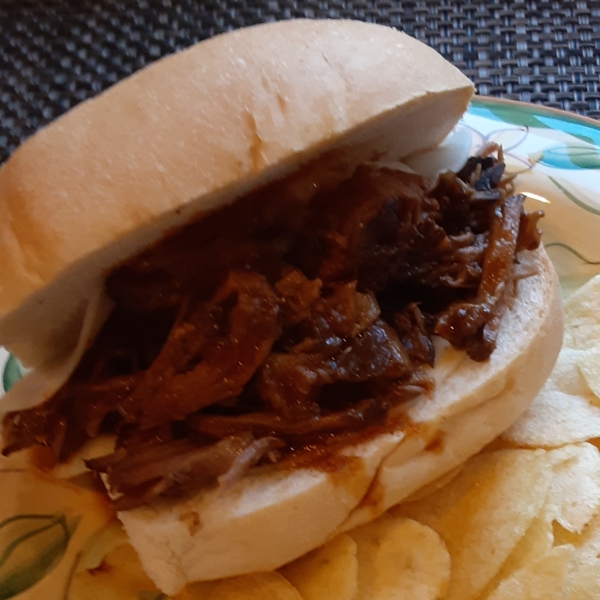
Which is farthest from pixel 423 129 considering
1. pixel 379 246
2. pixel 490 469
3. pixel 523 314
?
pixel 490 469

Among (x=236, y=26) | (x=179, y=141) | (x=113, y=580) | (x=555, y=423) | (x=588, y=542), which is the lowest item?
(x=113, y=580)

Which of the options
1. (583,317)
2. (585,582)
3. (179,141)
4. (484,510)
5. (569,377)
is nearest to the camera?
(179,141)

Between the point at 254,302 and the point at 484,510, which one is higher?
the point at 254,302

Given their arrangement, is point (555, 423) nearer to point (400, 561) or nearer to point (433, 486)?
point (433, 486)

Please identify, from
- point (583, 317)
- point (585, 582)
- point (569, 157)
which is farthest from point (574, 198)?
point (585, 582)

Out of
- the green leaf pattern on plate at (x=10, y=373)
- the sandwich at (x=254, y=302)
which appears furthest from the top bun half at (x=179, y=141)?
the green leaf pattern on plate at (x=10, y=373)

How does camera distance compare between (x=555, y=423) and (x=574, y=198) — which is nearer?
(x=555, y=423)
